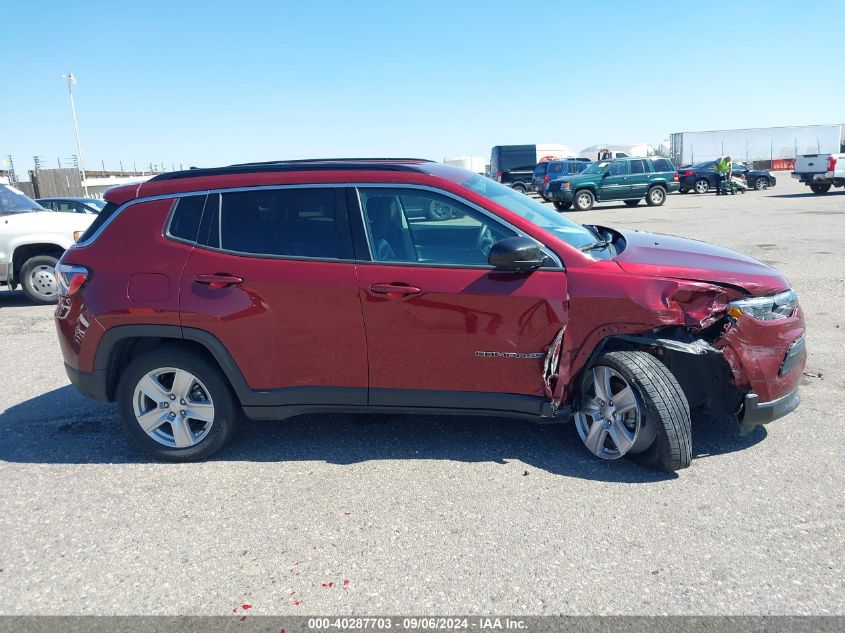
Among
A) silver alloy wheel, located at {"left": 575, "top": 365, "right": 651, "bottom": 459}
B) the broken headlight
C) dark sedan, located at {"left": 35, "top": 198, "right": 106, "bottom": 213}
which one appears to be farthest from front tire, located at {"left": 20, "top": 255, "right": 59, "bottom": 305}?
the broken headlight

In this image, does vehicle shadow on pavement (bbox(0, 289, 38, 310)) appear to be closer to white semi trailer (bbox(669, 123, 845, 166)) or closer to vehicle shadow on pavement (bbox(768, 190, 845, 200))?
vehicle shadow on pavement (bbox(768, 190, 845, 200))

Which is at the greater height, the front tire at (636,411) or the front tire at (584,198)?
the front tire at (584,198)

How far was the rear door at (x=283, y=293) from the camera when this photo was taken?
3949mm

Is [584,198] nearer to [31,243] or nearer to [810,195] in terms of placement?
[810,195]

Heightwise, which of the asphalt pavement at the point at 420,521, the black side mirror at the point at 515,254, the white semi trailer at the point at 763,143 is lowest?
the asphalt pavement at the point at 420,521

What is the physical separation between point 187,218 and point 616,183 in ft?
75.0

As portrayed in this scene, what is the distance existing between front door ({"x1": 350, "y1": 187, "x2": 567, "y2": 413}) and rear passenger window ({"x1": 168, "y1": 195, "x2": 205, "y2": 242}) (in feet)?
3.41

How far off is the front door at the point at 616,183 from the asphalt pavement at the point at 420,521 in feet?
67.5

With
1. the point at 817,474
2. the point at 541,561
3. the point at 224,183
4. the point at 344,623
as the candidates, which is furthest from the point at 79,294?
the point at 817,474

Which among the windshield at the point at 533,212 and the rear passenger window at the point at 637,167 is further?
Answer: the rear passenger window at the point at 637,167

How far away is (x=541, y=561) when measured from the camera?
3.05 meters

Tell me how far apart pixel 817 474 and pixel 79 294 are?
4.53m

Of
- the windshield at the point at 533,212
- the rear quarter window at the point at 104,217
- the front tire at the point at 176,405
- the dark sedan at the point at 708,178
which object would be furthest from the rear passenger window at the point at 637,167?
the front tire at the point at 176,405

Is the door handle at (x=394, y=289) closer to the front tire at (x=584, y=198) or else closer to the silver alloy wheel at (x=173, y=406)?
the silver alloy wheel at (x=173, y=406)
